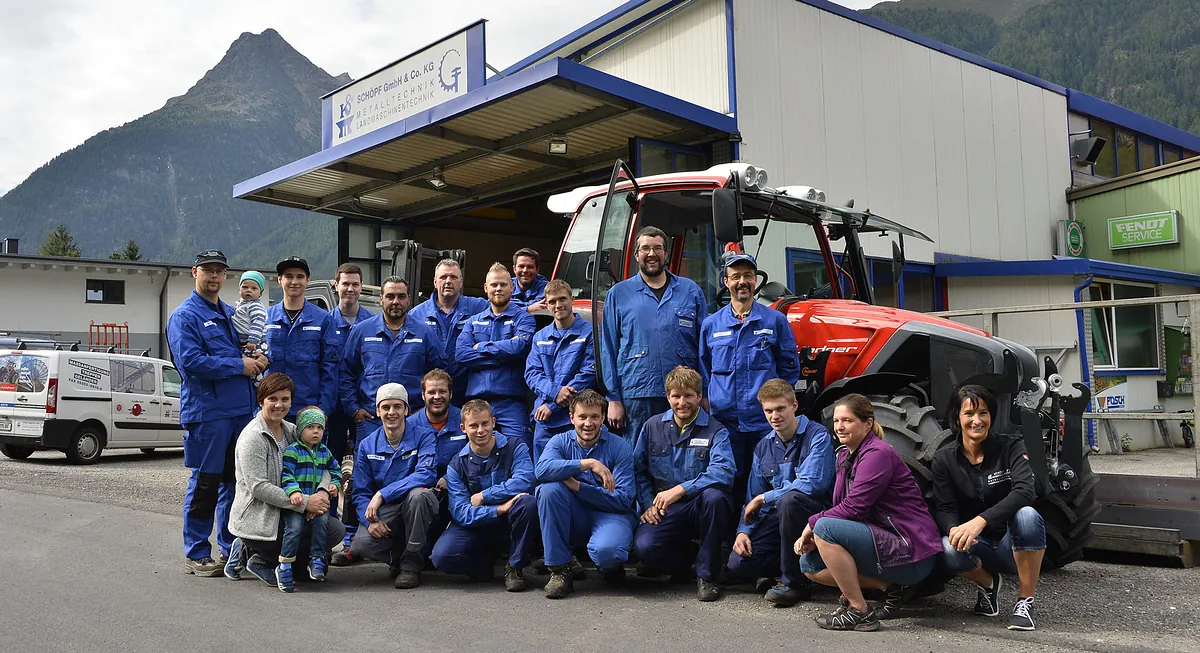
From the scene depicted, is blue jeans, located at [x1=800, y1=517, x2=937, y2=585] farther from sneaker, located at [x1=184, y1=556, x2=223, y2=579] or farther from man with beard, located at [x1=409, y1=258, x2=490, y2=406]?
sneaker, located at [x1=184, y1=556, x2=223, y2=579]

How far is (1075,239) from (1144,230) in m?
1.23

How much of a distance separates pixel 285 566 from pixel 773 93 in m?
10.3

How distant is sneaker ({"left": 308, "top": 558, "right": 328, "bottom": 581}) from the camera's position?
18.8 feet

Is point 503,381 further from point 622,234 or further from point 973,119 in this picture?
point 973,119

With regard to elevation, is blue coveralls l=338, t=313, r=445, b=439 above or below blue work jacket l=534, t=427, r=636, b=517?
above

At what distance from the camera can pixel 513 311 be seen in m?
6.79

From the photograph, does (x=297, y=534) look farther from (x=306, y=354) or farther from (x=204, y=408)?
(x=306, y=354)

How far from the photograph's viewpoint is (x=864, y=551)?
4691 mm

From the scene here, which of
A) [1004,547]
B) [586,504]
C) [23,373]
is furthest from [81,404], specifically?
[1004,547]

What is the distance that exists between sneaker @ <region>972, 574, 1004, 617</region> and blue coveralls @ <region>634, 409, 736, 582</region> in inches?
53.8

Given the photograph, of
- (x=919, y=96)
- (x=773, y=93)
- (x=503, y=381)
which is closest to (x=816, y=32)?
(x=773, y=93)

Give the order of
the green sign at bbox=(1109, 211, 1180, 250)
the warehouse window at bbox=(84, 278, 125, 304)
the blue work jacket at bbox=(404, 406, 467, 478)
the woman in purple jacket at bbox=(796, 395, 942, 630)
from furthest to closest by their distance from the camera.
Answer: the warehouse window at bbox=(84, 278, 125, 304) → the green sign at bbox=(1109, 211, 1180, 250) → the blue work jacket at bbox=(404, 406, 467, 478) → the woman in purple jacket at bbox=(796, 395, 942, 630)

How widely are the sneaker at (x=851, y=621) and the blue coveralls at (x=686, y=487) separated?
85 cm

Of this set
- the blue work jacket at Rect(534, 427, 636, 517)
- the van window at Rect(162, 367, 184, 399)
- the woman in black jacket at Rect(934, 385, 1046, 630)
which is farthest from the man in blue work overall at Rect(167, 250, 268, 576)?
the van window at Rect(162, 367, 184, 399)
